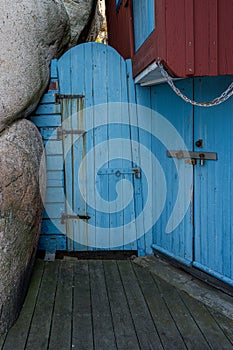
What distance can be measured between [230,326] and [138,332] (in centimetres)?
67

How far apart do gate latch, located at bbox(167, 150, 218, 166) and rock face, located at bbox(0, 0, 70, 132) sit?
147cm

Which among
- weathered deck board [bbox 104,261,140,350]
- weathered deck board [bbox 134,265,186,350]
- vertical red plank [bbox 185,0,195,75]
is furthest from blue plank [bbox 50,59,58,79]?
weathered deck board [bbox 134,265,186,350]

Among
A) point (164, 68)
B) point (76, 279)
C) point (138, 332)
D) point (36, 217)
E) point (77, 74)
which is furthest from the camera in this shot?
point (77, 74)

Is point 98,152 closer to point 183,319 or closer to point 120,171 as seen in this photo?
point 120,171

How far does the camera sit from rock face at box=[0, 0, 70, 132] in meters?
3.40

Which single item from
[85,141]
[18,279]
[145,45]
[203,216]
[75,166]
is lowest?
[18,279]

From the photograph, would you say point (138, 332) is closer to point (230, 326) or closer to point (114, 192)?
point (230, 326)

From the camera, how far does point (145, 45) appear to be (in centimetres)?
320

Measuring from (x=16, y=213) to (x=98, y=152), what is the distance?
145 cm

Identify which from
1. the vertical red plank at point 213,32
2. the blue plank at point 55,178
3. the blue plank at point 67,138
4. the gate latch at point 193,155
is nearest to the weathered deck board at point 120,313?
the blue plank at point 67,138

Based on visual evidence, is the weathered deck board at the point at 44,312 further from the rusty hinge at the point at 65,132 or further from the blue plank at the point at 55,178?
the rusty hinge at the point at 65,132

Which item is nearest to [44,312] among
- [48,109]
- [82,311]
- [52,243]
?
[82,311]

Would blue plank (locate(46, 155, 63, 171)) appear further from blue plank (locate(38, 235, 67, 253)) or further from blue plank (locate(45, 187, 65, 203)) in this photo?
Answer: blue plank (locate(38, 235, 67, 253))

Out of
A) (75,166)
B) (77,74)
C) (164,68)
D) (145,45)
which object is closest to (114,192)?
(75,166)
